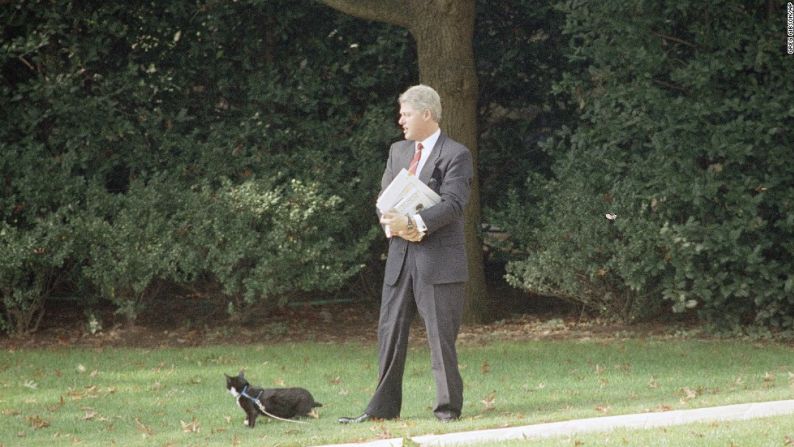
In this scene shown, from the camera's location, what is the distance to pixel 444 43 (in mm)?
12750

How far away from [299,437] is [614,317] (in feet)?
20.3

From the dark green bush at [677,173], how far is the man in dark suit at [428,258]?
4648 millimetres

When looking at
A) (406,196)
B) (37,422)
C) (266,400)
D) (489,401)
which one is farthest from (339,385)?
(406,196)

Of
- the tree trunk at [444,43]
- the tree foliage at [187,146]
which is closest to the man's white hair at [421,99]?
the tree foliage at [187,146]

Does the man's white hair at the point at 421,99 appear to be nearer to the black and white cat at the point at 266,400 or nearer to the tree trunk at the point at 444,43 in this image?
the black and white cat at the point at 266,400

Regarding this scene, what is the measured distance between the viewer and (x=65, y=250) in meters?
12.2

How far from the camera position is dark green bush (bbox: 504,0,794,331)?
38.3 feet

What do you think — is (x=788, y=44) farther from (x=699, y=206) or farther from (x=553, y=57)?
(x=553, y=57)

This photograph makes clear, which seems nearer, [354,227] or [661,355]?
[661,355]

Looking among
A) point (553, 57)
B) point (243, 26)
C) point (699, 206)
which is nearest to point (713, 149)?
point (699, 206)

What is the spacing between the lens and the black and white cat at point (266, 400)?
812 cm

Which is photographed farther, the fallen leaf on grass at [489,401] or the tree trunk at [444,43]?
the tree trunk at [444,43]

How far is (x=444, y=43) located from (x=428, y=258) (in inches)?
213

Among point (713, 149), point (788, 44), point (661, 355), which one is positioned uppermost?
point (788, 44)
